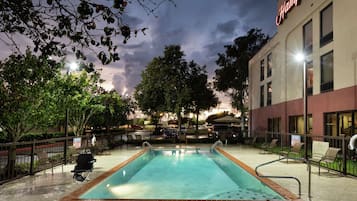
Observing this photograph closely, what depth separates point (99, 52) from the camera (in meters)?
3.47

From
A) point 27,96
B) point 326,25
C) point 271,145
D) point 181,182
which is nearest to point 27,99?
point 27,96

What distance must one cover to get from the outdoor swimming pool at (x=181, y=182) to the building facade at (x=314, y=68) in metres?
5.89

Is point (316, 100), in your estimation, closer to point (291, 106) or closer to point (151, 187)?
point (291, 106)

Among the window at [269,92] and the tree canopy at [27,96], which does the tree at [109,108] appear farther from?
the window at [269,92]

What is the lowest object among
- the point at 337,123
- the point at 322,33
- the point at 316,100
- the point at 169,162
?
the point at 169,162

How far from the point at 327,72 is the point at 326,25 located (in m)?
2.51

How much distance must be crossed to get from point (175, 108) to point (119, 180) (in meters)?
25.8

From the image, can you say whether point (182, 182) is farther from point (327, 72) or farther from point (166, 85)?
point (166, 85)

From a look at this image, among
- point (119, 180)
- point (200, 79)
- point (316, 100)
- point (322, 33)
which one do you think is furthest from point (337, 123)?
point (200, 79)

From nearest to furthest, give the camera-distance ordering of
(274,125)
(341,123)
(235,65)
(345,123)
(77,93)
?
(77,93) < (345,123) < (341,123) < (274,125) < (235,65)

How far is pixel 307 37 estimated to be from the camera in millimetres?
21562

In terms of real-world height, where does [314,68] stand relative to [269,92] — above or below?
above

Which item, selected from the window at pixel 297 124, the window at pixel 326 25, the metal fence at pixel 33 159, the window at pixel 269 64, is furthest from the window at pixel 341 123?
the metal fence at pixel 33 159

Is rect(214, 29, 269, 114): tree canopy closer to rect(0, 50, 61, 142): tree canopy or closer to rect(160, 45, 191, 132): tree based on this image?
rect(160, 45, 191, 132): tree
